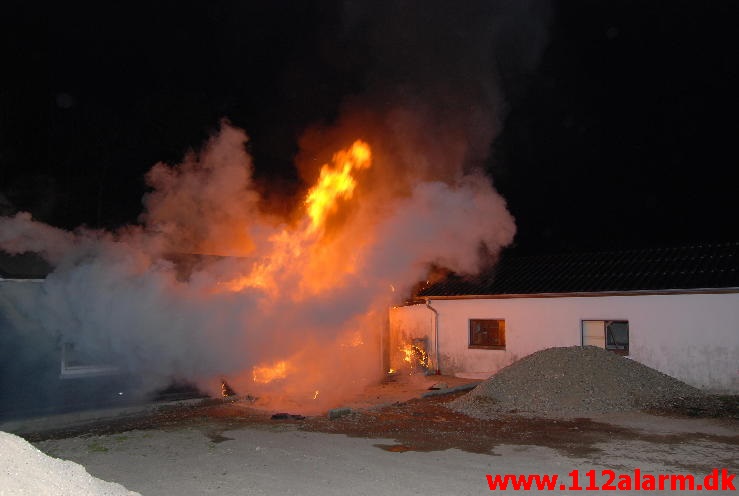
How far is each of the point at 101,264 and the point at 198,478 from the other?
20.0ft

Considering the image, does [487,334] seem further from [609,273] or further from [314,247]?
[314,247]

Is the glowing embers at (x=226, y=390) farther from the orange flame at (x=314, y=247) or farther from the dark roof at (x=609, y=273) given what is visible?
the dark roof at (x=609, y=273)

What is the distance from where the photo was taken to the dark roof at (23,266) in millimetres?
10807

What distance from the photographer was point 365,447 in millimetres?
9039

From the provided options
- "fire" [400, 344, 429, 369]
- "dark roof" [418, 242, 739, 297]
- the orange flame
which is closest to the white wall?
"dark roof" [418, 242, 739, 297]

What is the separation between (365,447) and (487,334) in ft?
37.2

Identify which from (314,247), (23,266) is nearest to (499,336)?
(314,247)

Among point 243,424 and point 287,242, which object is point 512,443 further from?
point 287,242

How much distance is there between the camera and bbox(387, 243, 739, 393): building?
15312mm

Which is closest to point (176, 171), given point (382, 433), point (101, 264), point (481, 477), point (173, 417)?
point (101, 264)

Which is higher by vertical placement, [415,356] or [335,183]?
[335,183]

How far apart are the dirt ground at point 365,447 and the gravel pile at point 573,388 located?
1.99 ft

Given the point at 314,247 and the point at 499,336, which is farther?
the point at 499,336

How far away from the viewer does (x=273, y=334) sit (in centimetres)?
1401
